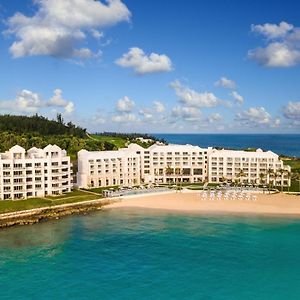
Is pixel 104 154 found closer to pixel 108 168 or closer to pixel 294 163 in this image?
pixel 108 168

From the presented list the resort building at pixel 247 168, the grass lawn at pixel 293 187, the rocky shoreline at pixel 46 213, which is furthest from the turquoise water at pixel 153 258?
the resort building at pixel 247 168

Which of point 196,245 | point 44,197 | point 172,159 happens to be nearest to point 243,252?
point 196,245

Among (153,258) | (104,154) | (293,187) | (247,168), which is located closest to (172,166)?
(104,154)

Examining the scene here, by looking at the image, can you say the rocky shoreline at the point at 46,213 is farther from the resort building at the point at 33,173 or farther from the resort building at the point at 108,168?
the resort building at the point at 108,168

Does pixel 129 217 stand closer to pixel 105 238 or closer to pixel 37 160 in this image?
pixel 105 238

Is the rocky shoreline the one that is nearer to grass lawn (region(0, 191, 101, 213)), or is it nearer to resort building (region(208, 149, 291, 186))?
grass lawn (region(0, 191, 101, 213))

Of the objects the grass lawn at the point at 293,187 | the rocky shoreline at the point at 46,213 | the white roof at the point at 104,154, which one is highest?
the white roof at the point at 104,154

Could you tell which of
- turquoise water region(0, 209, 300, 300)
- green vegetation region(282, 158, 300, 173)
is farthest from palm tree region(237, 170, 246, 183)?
turquoise water region(0, 209, 300, 300)
